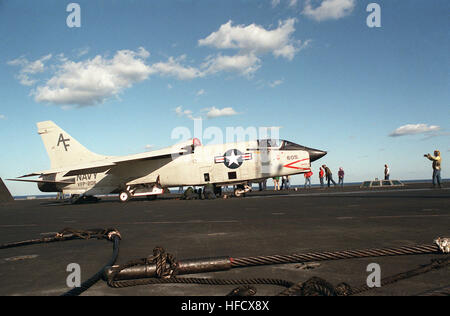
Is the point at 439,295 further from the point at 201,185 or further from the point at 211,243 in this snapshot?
the point at 201,185

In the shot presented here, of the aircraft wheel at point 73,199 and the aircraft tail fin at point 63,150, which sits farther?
the aircraft tail fin at point 63,150

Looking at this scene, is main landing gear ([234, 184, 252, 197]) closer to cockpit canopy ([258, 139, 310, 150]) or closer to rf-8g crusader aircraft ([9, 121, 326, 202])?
rf-8g crusader aircraft ([9, 121, 326, 202])

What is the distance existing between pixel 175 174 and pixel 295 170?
740 centimetres

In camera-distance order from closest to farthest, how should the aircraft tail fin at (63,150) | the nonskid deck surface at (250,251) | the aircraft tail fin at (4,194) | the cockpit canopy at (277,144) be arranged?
the nonskid deck surface at (250,251), the cockpit canopy at (277,144), the aircraft tail fin at (63,150), the aircraft tail fin at (4,194)

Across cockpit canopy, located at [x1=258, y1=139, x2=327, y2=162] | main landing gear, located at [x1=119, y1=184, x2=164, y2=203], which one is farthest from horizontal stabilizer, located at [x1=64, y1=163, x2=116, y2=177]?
cockpit canopy, located at [x1=258, y1=139, x2=327, y2=162]

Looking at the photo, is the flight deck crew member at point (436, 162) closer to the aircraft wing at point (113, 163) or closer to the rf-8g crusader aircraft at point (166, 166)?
the rf-8g crusader aircraft at point (166, 166)

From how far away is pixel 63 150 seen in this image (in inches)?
781

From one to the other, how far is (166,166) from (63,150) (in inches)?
307

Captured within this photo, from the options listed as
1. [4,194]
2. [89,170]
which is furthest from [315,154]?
[4,194]

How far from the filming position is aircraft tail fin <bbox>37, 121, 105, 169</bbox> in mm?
19844

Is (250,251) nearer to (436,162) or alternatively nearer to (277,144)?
(277,144)

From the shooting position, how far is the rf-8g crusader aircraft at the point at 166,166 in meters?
17.0

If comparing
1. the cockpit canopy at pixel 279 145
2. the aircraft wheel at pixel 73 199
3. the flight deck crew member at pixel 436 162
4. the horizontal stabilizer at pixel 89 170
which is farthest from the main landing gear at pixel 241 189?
the aircraft wheel at pixel 73 199

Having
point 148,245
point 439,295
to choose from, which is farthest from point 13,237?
point 439,295
